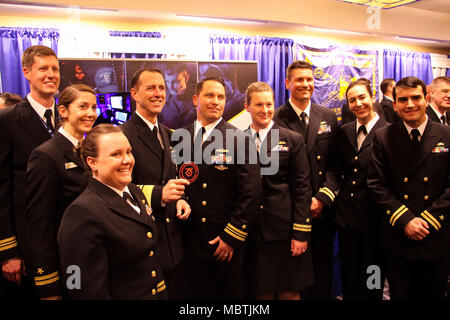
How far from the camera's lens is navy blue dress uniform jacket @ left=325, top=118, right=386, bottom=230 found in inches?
106

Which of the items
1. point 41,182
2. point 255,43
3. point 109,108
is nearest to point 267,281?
point 41,182

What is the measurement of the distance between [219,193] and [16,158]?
50.0 inches

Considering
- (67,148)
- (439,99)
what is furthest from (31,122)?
(439,99)

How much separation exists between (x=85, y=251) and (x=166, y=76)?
119 inches

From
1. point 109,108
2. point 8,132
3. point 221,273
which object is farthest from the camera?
point 109,108

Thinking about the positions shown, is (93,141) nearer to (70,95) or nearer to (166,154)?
(70,95)

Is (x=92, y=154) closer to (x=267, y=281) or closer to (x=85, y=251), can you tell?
(x=85, y=251)

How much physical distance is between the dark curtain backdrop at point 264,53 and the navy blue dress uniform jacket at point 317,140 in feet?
8.84

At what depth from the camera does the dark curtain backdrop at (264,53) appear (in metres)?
5.25

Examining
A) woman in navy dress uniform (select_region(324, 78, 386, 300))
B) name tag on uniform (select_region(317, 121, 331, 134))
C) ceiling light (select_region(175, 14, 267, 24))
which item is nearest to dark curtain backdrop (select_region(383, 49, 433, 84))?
ceiling light (select_region(175, 14, 267, 24))

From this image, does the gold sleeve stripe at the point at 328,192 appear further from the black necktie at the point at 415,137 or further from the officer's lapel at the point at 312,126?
the black necktie at the point at 415,137

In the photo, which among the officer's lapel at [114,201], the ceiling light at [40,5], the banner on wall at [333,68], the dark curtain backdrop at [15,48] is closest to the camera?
the officer's lapel at [114,201]

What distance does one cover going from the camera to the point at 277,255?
2490 millimetres

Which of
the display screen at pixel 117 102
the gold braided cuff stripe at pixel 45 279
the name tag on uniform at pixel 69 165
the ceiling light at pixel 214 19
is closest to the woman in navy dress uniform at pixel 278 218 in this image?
the name tag on uniform at pixel 69 165
